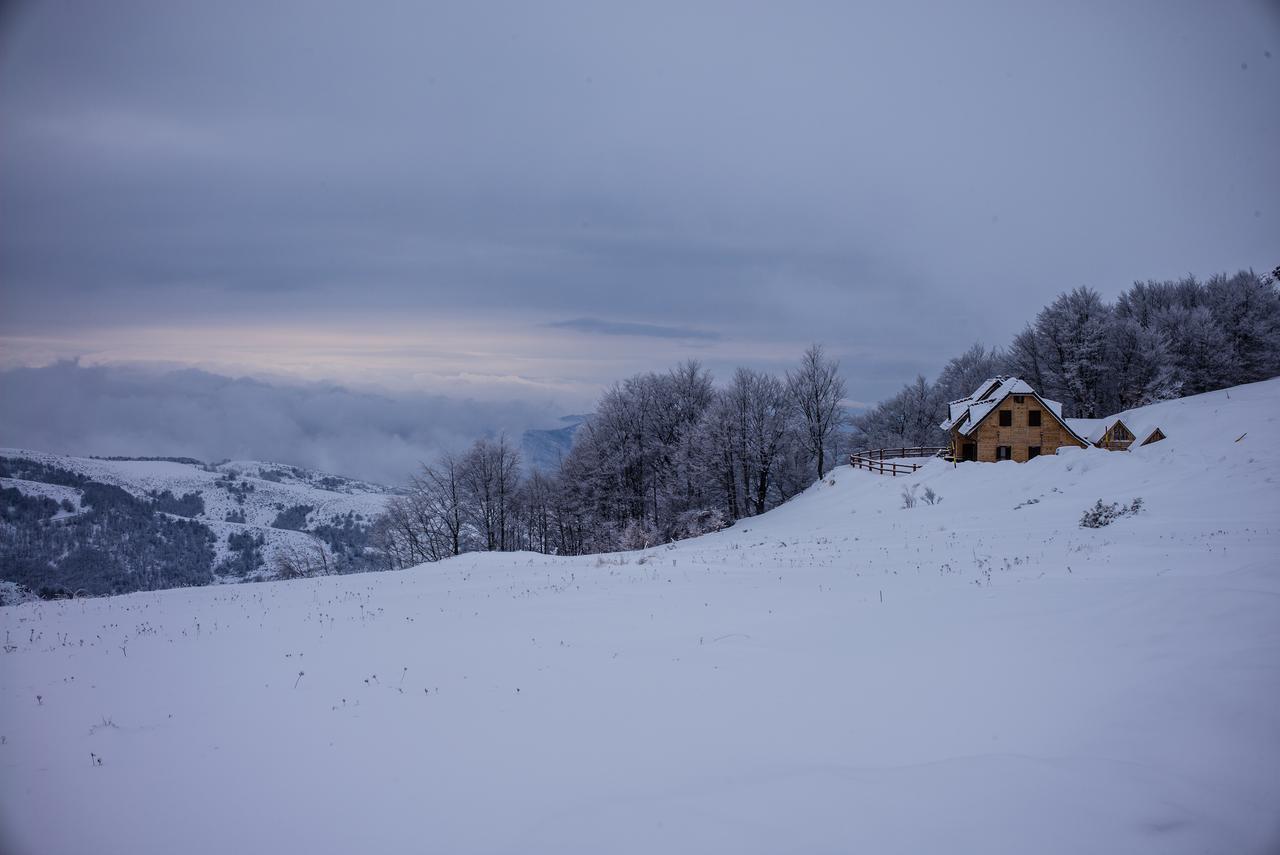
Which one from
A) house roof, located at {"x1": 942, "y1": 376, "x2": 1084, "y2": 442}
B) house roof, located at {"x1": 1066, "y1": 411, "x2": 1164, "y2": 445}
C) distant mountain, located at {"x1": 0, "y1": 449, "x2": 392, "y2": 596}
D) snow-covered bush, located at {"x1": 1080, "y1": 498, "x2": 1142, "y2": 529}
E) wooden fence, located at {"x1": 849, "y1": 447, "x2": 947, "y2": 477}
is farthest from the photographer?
distant mountain, located at {"x1": 0, "y1": 449, "x2": 392, "y2": 596}

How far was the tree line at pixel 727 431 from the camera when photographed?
49594 mm

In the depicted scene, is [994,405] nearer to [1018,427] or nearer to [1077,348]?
[1018,427]

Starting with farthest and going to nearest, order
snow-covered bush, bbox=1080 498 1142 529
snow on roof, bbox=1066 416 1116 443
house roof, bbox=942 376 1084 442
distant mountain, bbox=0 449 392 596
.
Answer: distant mountain, bbox=0 449 392 596 → snow on roof, bbox=1066 416 1116 443 → house roof, bbox=942 376 1084 442 → snow-covered bush, bbox=1080 498 1142 529

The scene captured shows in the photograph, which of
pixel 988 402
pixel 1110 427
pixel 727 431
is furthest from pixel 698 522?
pixel 1110 427

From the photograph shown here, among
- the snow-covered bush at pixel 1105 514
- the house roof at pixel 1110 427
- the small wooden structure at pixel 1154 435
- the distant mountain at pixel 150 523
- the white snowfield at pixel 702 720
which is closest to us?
the white snowfield at pixel 702 720

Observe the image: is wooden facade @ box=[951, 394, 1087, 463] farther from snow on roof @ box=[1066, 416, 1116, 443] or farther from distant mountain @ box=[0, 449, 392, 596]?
distant mountain @ box=[0, 449, 392, 596]

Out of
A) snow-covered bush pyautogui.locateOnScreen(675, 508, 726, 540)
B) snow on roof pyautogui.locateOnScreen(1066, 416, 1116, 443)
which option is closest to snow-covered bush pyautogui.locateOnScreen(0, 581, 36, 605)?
snow-covered bush pyautogui.locateOnScreen(675, 508, 726, 540)

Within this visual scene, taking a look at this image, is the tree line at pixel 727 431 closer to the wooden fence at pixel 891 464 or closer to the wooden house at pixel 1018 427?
the wooden fence at pixel 891 464

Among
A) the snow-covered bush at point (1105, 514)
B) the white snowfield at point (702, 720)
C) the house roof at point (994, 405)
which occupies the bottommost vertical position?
the white snowfield at point (702, 720)

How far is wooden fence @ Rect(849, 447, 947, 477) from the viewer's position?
141 feet

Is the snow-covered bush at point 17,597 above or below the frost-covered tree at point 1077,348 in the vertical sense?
below

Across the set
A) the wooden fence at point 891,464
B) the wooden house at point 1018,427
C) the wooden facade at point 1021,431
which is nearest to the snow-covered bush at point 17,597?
the wooden fence at point 891,464

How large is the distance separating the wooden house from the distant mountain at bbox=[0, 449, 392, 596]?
70.8 meters

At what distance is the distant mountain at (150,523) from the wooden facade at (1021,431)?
71119 mm
